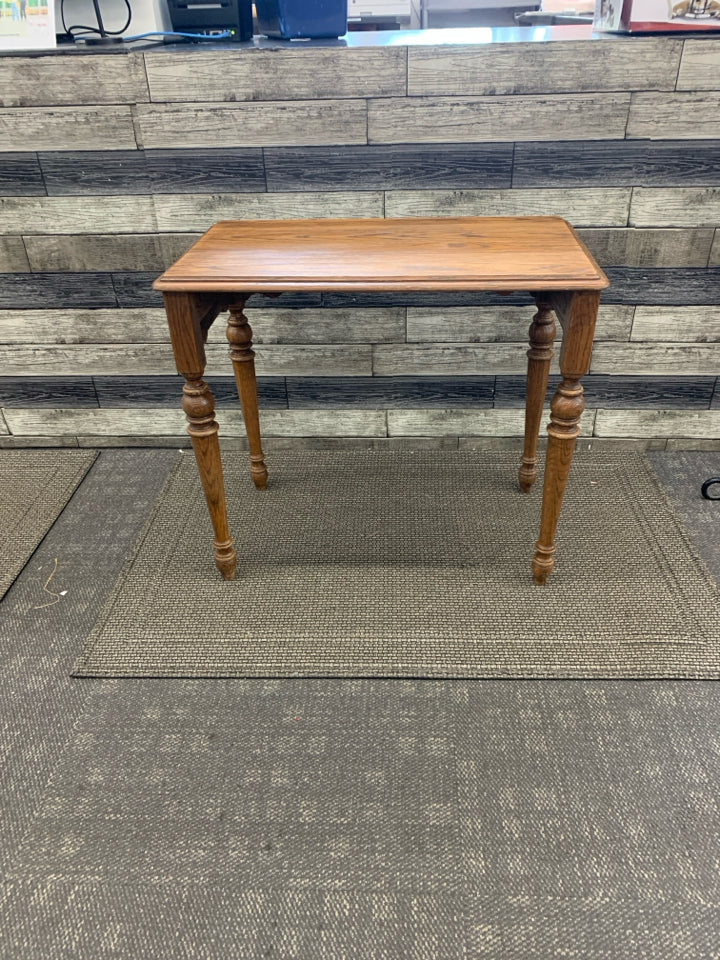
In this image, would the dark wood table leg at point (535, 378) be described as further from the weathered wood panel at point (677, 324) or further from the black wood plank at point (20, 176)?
the black wood plank at point (20, 176)

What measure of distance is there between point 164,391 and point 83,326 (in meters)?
0.31

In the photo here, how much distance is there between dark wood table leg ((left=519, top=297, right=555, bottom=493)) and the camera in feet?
5.36

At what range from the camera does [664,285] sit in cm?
187

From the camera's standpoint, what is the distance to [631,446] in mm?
2117

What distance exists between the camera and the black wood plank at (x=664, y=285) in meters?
1.85

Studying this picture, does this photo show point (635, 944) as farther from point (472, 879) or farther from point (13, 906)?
point (13, 906)

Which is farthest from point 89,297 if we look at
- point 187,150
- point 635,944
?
point 635,944

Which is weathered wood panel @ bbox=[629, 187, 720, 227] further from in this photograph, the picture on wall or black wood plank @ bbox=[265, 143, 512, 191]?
the picture on wall

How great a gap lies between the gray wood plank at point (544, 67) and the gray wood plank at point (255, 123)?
188 mm

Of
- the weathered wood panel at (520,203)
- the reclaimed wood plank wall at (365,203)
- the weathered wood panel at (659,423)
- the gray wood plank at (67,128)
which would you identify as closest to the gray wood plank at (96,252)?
the reclaimed wood plank wall at (365,203)

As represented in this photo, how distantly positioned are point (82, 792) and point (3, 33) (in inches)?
72.1

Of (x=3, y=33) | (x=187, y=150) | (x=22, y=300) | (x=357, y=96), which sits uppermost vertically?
(x=3, y=33)

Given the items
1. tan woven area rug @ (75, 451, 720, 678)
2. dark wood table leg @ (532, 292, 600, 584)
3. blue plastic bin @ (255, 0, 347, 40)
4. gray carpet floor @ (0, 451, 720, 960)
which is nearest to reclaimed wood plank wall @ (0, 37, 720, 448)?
blue plastic bin @ (255, 0, 347, 40)

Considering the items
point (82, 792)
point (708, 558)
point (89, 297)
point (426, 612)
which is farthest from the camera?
point (89, 297)
